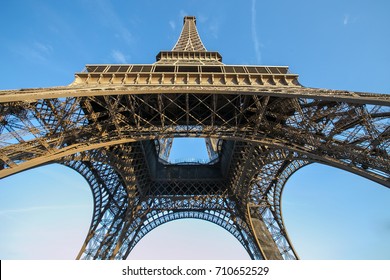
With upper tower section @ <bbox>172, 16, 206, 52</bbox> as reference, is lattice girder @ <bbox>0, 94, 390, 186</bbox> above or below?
below

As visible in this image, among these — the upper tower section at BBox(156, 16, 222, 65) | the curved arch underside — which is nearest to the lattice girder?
the curved arch underside

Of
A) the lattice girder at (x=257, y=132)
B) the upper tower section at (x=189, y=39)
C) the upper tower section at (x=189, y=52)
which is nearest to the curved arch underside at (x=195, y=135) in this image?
the lattice girder at (x=257, y=132)

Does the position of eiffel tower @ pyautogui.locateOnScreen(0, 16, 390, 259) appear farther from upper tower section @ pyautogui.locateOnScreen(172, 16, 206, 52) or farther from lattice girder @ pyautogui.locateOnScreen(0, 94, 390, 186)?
upper tower section @ pyautogui.locateOnScreen(172, 16, 206, 52)

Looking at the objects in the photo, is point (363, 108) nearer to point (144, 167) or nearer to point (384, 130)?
point (384, 130)

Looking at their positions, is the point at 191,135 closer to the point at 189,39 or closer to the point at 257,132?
the point at 257,132

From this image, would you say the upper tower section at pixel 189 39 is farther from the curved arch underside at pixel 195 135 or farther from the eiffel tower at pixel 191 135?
the curved arch underside at pixel 195 135
